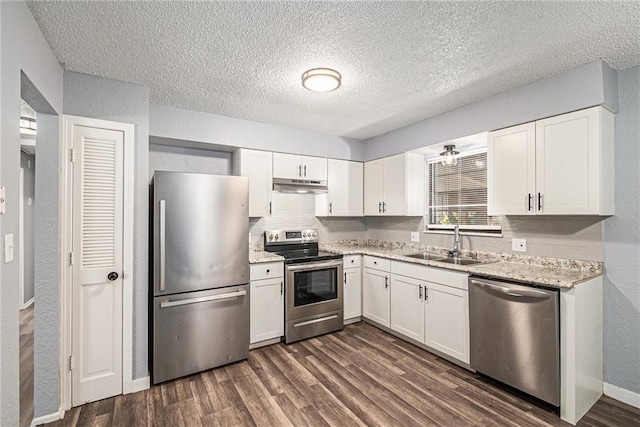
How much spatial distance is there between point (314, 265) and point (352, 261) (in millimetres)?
589

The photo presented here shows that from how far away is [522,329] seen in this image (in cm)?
228

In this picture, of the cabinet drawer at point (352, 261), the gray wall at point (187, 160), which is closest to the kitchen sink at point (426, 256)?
the cabinet drawer at point (352, 261)

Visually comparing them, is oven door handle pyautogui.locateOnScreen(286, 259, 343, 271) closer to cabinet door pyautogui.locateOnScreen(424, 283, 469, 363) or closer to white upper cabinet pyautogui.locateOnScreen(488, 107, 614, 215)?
cabinet door pyautogui.locateOnScreen(424, 283, 469, 363)

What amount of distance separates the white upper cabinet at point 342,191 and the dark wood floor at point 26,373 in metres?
3.25

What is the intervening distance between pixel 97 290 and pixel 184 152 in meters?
1.77

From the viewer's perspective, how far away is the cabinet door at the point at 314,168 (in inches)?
155

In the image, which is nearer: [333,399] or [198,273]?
[333,399]

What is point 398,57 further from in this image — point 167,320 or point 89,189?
point 167,320

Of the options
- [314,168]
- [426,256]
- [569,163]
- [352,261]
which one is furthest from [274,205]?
[569,163]

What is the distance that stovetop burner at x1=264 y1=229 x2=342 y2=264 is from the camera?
3629 mm

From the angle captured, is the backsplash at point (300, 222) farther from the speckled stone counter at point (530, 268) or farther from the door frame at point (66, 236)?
the door frame at point (66, 236)

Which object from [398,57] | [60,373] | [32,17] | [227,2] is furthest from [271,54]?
[60,373]

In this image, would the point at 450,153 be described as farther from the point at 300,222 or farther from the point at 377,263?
the point at 300,222

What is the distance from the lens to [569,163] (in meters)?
2.33
